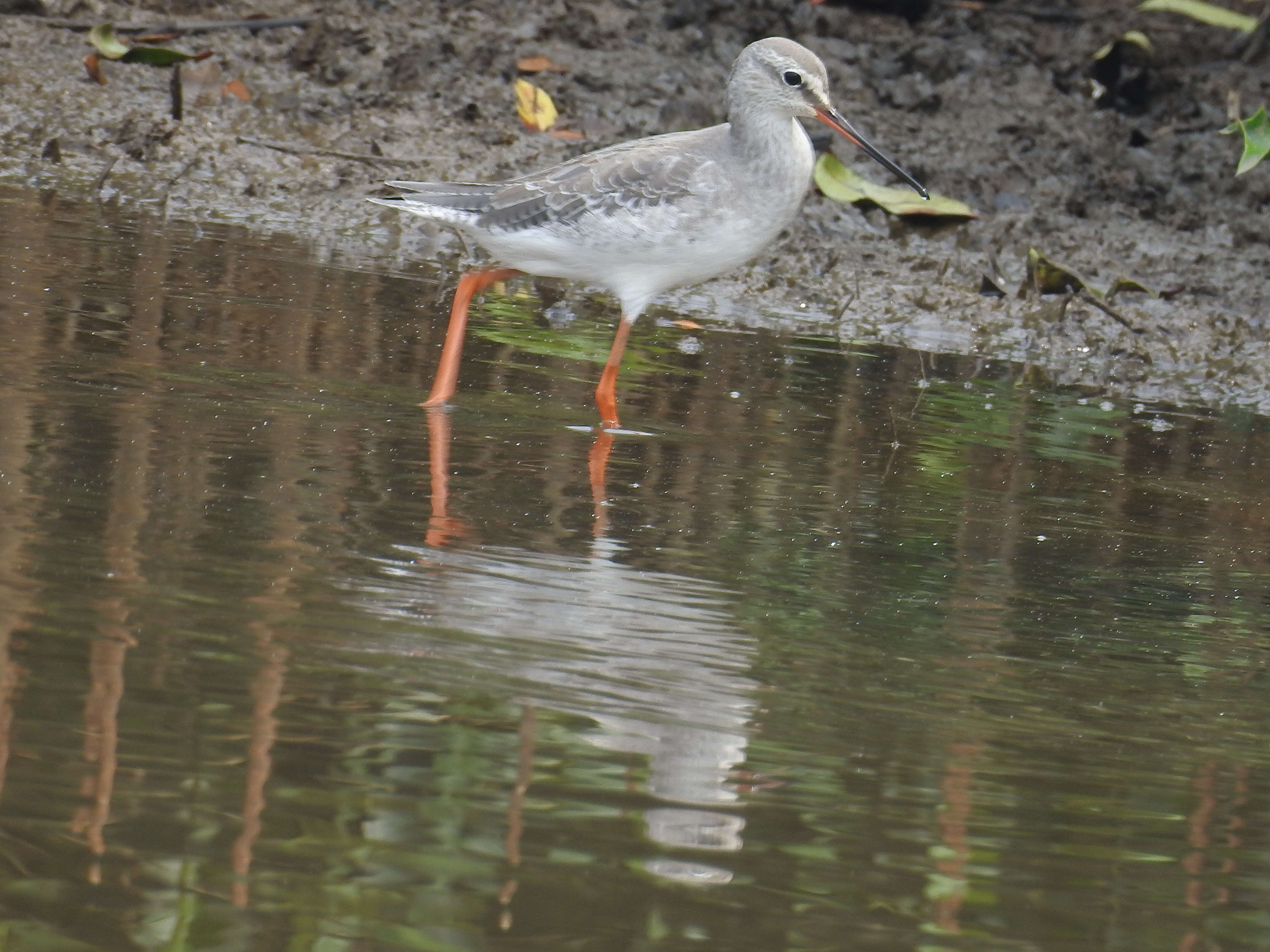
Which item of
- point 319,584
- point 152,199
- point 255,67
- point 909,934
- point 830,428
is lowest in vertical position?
point 909,934

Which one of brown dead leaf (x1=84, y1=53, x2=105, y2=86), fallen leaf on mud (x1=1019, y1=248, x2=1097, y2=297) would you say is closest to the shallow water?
fallen leaf on mud (x1=1019, y1=248, x2=1097, y2=297)

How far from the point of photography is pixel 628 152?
6.05 metres

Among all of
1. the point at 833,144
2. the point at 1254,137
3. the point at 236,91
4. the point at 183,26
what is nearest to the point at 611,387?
the point at 1254,137

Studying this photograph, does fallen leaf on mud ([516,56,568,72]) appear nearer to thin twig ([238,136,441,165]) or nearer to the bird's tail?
thin twig ([238,136,441,165])

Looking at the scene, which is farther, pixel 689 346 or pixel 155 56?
pixel 155 56

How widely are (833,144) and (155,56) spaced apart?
3.67m

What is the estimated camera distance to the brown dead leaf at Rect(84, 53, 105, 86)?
32.9ft

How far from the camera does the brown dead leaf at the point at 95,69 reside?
32.9 feet

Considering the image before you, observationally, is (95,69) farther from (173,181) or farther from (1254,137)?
(1254,137)

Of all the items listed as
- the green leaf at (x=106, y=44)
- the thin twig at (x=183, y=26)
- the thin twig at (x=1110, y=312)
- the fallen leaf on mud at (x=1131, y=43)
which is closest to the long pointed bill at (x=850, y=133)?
the thin twig at (x=1110, y=312)

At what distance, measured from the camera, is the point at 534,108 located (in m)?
10.3

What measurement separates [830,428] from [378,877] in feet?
12.1

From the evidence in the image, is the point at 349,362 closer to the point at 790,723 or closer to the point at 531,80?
the point at 790,723

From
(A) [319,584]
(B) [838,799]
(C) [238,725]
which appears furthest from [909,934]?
(A) [319,584]
